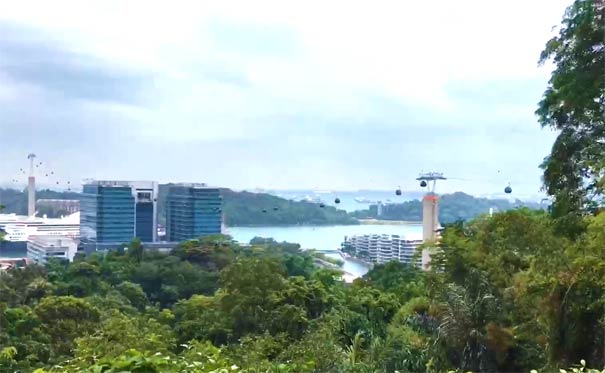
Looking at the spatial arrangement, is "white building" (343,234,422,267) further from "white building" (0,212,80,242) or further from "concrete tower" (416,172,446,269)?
"white building" (0,212,80,242)

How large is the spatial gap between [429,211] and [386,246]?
1.08 metres

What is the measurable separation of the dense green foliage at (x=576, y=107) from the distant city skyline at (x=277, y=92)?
0.07 m

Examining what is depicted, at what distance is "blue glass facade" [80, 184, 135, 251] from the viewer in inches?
121

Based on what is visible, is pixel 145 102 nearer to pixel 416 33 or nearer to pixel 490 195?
pixel 416 33

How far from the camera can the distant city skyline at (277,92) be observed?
2.34 m

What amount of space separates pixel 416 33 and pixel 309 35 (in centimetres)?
42

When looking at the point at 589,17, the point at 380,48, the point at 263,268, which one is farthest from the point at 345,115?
the point at 263,268

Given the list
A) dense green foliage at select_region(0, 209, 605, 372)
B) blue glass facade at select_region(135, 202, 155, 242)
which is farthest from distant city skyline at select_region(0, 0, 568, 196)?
dense green foliage at select_region(0, 209, 605, 372)

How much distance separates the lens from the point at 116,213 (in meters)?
3.45

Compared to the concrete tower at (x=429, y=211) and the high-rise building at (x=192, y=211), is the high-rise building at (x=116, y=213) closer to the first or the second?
the high-rise building at (x=192, y=211)

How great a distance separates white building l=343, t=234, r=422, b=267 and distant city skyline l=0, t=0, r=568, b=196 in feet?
4.64

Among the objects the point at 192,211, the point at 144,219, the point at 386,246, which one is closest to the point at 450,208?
the point at 386,246

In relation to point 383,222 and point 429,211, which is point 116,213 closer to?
point 383,222

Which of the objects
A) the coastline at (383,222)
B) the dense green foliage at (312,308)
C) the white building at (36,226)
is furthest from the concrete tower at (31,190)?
the coastline at (383,222)
